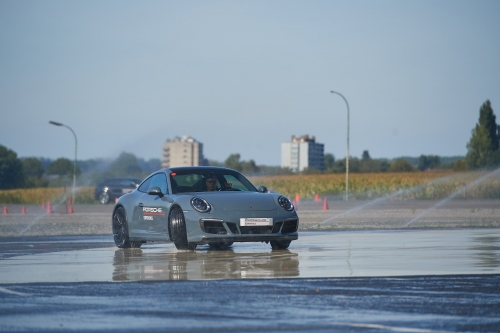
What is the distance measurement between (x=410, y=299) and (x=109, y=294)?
9.03 ft

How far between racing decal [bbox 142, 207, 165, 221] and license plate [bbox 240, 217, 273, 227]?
1.56 metres

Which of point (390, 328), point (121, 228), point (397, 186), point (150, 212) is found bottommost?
point (390, 328)

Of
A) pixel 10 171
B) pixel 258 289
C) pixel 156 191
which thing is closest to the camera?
pixel 258 289

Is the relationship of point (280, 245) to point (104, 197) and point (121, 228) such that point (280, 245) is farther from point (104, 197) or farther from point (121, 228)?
point (104, 197)

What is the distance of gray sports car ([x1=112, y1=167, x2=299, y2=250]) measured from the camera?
45.7 feet

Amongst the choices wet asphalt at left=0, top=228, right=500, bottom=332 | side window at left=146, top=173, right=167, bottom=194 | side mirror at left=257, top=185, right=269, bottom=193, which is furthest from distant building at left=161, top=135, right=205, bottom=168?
wet asphalt at left=0, top=228, right=500, bottom=332

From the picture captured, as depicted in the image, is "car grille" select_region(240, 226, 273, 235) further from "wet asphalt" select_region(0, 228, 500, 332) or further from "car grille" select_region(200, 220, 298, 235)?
"wet asphalt" select_region(0, 228, 500, 332)

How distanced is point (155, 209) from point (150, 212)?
184 mm

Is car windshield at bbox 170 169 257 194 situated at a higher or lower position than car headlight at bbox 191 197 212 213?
higher

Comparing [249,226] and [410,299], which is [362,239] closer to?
[249,226]

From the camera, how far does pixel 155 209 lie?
594 inches

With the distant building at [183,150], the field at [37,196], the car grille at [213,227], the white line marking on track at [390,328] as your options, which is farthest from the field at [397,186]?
the distant building at [183,150]

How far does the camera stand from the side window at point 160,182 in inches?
608

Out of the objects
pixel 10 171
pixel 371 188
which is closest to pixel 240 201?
pixel 371 188
